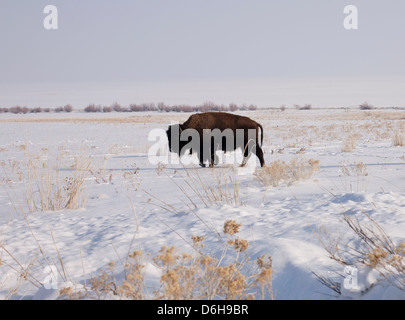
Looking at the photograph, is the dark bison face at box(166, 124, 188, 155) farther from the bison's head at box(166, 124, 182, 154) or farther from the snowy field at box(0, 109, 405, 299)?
the snowy field at box(0, 109, 405, 299)

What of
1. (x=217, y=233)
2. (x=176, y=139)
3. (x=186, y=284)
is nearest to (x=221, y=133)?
(x=176, y=139)

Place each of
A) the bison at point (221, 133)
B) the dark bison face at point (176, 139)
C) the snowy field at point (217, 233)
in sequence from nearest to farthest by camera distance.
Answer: the snowy field at point (217, 233), the bison at point (221, 133), the dark bison face at point (176, 139)

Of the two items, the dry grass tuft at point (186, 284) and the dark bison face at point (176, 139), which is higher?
the dark bison face at point (176, 139)

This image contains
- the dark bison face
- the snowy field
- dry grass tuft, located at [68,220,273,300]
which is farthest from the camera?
the dark bison face

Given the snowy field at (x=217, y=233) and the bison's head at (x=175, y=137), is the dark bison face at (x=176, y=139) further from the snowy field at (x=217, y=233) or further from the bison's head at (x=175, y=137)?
the snowy field at (x=217, y=233)

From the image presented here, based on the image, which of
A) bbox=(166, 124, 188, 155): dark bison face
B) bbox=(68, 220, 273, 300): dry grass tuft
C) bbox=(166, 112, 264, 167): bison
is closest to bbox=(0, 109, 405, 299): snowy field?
bbox=(68, 220, 273, 300): dry grass tuft

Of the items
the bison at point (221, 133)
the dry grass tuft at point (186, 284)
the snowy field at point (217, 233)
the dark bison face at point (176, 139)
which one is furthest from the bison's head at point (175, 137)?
the dry grass tuft at point (186, 284)

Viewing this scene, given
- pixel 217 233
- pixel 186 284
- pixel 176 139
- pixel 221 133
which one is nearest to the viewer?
pixel 186 284

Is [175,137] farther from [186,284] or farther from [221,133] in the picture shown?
[186,284]

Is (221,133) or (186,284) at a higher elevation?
(221,133)

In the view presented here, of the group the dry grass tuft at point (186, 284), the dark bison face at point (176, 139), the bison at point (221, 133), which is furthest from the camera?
the dark bison face at point (176, 139)

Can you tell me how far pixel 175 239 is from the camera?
377cm

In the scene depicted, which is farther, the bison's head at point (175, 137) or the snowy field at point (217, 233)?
Answer: the bison's head at point (175, 137)
